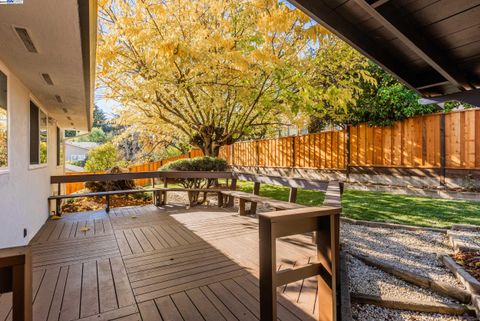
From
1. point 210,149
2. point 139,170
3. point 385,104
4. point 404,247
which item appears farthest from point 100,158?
point 404,247

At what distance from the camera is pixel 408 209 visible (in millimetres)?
6309

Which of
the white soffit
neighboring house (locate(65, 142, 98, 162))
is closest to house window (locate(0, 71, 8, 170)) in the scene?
the white soffit

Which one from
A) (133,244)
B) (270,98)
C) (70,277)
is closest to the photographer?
(70,277)

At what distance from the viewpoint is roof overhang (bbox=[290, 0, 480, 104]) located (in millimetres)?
2264

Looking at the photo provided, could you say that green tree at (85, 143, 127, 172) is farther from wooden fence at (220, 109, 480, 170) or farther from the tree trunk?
wooden fence at (220, 109, 480, 170)

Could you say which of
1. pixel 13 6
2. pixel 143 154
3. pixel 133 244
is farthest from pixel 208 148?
pixel 143 154

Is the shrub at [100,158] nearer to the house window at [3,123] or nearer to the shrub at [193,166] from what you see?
the shrub at [193,166]

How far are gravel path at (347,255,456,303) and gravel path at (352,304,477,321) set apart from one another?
16 centimetres

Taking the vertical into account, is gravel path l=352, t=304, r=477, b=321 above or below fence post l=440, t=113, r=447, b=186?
below

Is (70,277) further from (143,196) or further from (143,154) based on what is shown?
(143,154)

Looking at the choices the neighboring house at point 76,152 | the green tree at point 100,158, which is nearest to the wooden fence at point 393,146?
the green tree at point 100,158

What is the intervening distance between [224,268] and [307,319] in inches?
43.5

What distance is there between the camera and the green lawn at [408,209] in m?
5.34

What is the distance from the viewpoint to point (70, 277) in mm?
2693
